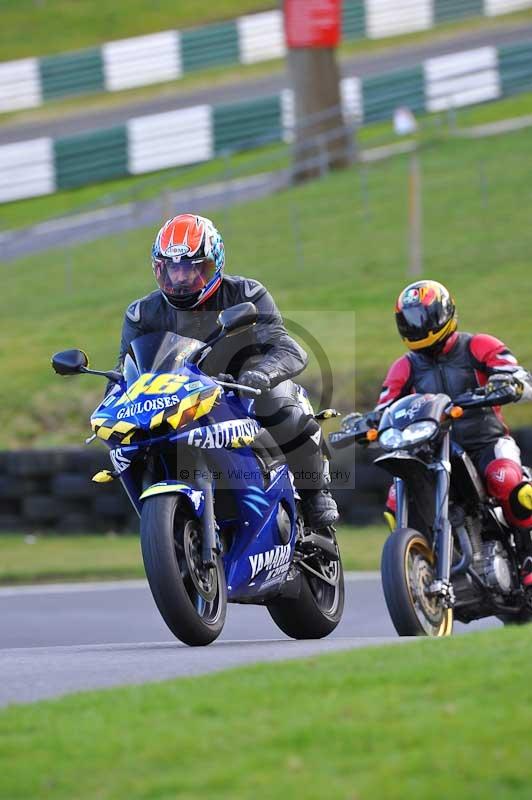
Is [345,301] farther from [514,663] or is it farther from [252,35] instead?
[252,35]

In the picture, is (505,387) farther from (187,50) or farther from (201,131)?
(187,50)

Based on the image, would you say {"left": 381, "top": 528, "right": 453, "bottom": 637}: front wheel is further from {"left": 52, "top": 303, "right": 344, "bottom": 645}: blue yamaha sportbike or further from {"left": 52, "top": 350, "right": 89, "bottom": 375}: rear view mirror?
{"left": 52, "top": 350, "right": 89, "bottom": 375}: rear view mirror

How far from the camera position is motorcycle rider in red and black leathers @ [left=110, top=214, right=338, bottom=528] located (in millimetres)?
7098

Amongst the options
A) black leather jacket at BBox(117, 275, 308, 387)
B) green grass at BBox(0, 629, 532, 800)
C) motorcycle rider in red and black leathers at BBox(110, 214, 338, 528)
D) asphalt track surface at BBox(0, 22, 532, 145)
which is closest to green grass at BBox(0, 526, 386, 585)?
motorcycle rider in red and black leathers at BBox(110, 214, 338, 528)

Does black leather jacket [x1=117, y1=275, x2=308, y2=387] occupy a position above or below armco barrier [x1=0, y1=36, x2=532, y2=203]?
above

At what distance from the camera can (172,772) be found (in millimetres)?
4133

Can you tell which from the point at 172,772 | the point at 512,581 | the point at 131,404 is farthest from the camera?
Result: the point at 512,581

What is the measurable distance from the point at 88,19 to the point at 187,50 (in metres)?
4.39

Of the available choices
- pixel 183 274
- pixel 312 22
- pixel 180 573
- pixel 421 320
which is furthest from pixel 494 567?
pixel 312 22

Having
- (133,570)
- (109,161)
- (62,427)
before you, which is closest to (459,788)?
(133,570)

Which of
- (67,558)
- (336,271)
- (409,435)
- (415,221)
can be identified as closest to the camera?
(409,435)

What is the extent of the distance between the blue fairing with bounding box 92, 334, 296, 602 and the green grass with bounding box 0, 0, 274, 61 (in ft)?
104

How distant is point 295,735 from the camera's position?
14.5 ft

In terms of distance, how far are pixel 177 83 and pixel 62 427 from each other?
69.2 feet
